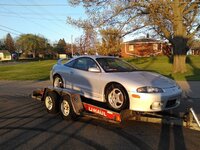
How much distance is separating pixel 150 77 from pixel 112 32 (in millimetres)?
15945

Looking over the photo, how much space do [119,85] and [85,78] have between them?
53.4 inches

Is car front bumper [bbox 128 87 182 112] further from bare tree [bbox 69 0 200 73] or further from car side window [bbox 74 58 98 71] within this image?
bare tree [bbox 69 0 200 73]

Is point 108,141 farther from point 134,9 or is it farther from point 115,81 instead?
point 134,9

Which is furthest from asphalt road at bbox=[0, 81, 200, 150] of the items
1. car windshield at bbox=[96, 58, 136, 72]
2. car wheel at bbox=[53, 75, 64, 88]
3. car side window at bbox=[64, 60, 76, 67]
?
car side window at bbox=[64, 60, 76, 67]

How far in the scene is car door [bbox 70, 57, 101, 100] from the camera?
8.27m

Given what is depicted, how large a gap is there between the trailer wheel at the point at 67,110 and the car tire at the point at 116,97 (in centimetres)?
96

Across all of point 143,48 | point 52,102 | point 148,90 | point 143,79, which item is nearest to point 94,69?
point 143,79

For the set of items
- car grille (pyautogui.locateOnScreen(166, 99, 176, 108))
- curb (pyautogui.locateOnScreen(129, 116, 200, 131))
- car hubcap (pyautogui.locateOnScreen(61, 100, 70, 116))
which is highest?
car grille (pyautogui.locateOnScreen(166, 99, 176, 108))

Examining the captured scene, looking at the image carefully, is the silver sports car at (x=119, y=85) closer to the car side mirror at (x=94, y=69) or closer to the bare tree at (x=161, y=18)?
the car side mirror at (x=94, y=69)

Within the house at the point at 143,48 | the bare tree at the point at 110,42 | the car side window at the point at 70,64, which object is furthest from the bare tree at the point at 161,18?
the house at the point at 143,48

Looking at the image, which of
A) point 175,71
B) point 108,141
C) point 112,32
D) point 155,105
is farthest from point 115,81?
point 175,71

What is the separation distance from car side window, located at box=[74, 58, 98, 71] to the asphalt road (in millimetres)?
1466

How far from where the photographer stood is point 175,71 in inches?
1051

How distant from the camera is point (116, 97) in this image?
302 inches
